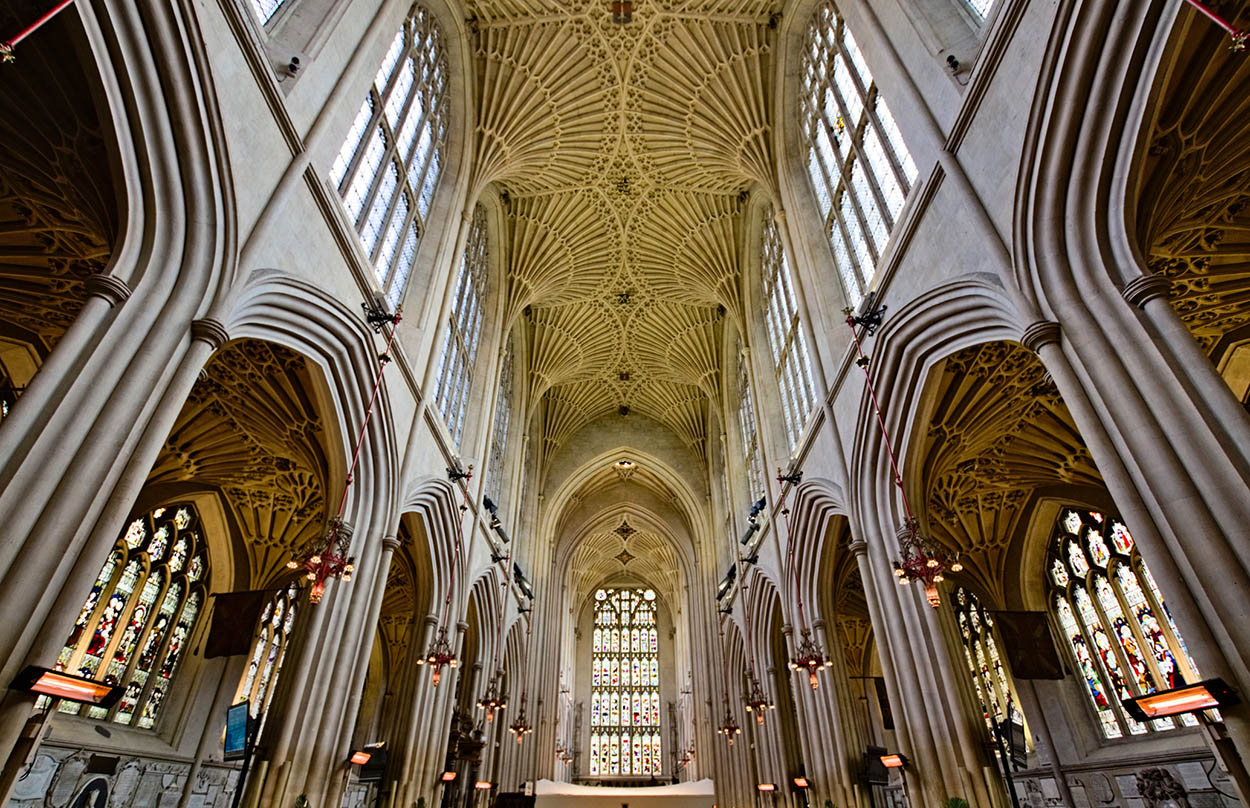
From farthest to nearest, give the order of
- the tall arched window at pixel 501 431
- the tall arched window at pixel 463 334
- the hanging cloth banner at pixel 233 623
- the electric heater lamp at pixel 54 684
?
the tall arched window at pixel 501 431 → the tall arched window at pixel 463 334 → the hanging cloth banner at pixel 233 623 → the electric heater lamp at pixel 54 684

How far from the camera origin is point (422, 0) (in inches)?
504

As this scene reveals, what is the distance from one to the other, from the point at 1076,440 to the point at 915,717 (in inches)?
213

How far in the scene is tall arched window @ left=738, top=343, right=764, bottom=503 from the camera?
61.7ft

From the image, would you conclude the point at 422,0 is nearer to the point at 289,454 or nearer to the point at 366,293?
the point at 366,293

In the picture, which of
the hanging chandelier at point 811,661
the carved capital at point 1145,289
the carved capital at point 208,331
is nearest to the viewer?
the carved capital at point 1145,289

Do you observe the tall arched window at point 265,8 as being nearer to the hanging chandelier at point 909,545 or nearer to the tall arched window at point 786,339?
the hanging chandelier at point 909,545

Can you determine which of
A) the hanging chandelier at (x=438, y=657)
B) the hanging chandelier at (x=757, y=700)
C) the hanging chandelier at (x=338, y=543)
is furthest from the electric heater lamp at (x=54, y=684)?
the hanging chandelier at (x=757, y=700)

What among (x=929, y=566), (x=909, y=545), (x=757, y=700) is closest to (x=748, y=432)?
(x=757, y=700)

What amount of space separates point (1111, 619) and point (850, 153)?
978cm

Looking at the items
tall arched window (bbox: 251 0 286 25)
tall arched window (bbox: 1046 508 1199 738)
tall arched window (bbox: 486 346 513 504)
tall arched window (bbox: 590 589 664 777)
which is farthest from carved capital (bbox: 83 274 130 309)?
tall arched window (bbox: 590 589 664 777)

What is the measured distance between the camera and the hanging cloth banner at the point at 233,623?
31.8 ft

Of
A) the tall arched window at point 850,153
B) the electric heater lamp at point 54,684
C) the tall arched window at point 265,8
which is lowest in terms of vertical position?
the electric heater lamp at point 54,684

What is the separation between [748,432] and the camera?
2059cm

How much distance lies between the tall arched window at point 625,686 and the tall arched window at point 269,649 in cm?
2478
